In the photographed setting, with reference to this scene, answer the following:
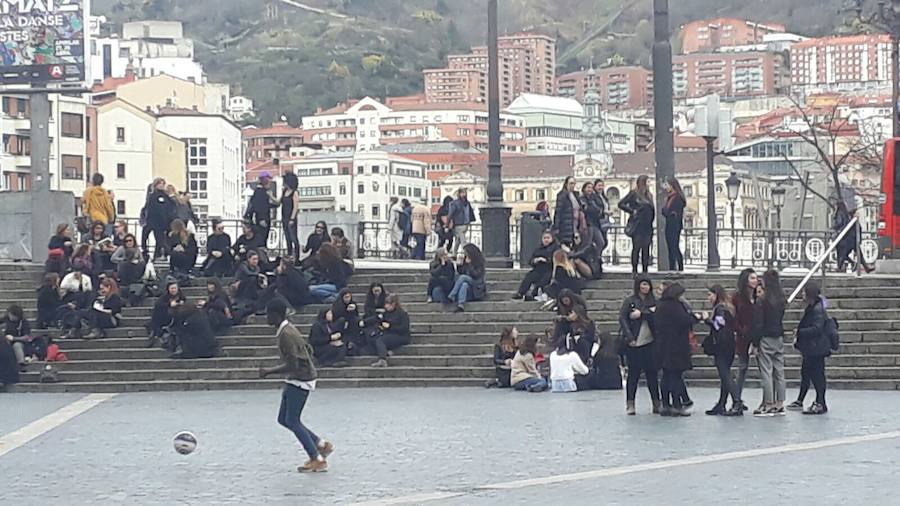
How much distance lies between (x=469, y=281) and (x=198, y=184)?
96.7 meters

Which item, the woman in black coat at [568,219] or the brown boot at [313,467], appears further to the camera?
the woman in black coat at [568,219]

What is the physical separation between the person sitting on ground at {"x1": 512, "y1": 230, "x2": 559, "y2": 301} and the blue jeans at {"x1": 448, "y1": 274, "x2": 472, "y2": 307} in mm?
723

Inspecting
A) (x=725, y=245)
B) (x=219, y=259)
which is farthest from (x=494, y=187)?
(x=725, y=245)

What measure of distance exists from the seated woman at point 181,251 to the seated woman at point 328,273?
2198mm

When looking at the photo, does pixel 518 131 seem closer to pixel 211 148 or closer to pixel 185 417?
pixel 211 148

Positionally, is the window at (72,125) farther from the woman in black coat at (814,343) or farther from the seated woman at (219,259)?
the woman in black coat at (814,343)

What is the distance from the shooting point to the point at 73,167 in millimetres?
90062

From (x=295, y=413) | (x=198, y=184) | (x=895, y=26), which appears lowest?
(x=295, y=413)

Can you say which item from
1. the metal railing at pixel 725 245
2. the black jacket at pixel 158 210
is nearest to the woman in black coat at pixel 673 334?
the black jacket at pixel 158 210

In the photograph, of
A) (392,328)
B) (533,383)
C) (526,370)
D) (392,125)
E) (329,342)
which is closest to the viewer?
(533,383)

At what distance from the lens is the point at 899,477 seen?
40.1 feet

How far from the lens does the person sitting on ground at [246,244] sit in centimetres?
2572

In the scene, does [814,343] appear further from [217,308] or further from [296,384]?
[217,308]

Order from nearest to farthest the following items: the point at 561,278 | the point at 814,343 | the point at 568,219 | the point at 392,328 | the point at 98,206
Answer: the point at 814,343 → the point at 392,328 → the point at 561,278 → the point at 568,219 → the point at 98,206
